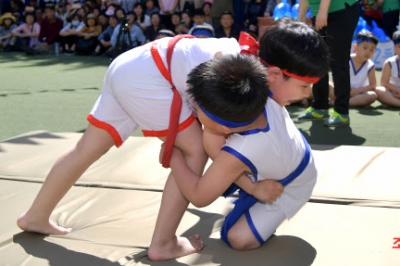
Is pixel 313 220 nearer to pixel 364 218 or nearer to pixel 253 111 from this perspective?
pixel 364 218

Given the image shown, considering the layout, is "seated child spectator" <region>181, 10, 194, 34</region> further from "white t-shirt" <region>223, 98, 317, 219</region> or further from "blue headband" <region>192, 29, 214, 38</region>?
"white t-shirt" <region>223, 98, 317, 219</region>

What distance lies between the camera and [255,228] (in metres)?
2.24

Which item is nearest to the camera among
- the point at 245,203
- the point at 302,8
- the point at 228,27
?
the point at 245,203

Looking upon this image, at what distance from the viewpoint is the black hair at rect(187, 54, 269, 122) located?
196cm

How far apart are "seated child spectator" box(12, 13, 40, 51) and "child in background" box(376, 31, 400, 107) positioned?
27.6 ft

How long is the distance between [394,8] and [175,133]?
272 inches

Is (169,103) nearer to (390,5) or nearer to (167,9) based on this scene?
(390,5)

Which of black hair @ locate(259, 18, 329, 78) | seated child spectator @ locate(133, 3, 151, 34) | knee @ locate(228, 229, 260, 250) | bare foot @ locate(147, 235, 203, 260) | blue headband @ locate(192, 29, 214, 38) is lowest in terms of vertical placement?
seated child spectator @ locate(133, 3, 151, 34)

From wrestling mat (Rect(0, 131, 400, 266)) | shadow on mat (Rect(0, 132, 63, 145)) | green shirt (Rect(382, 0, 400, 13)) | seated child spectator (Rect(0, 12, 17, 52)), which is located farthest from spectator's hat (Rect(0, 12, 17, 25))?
wrestling mat (Rect(0, 131, 400, 266))

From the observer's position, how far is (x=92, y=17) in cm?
1172

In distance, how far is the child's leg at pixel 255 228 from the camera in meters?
2.23

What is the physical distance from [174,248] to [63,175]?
0.54 m

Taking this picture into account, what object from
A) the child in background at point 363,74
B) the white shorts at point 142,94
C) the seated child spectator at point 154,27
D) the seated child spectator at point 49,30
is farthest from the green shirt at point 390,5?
the white shorts at point 142,94

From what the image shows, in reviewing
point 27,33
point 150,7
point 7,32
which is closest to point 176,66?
point 150,7
